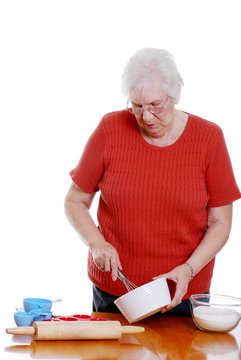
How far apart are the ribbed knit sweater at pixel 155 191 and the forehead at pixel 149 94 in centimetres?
23

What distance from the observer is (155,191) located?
6.73 ft

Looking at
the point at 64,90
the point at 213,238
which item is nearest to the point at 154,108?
the point at 213,238

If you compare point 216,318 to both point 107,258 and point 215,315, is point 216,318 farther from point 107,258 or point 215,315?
point 107,258

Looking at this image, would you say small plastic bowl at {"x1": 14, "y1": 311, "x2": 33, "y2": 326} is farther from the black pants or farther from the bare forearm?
the bare forearm

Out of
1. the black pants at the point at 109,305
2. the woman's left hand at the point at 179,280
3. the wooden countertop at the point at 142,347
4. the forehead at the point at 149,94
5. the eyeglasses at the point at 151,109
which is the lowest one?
the black pants at the point at 109,305

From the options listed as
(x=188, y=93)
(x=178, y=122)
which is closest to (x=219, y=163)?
(x=178, y=122)

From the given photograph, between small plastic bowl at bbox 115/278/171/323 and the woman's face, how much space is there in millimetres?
554

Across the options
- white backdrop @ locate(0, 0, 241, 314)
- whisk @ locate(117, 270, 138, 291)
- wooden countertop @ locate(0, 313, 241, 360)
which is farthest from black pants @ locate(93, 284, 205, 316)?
white backdrop @ locate(0, 0, 241, 314)

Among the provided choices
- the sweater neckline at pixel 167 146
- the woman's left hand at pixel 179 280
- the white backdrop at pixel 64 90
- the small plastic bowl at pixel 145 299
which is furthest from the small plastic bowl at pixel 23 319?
the white backdrop at pixel 64 90

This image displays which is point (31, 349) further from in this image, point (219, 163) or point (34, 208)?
point (34, 208)

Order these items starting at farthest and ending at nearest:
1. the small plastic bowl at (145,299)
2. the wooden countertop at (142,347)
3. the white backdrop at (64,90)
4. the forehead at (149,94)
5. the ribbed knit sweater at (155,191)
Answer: the white backdrop at (64,90)
the ribbed knit sweater at (155,191)
the forehead at (149,94)
the small plastic bowl at (145,299)
the wooden countertop at (142,347)

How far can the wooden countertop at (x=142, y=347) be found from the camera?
5.14 feet

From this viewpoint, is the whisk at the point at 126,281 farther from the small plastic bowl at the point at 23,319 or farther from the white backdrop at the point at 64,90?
the white backdrop at the point at 64,90

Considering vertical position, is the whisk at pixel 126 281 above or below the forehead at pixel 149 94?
below
